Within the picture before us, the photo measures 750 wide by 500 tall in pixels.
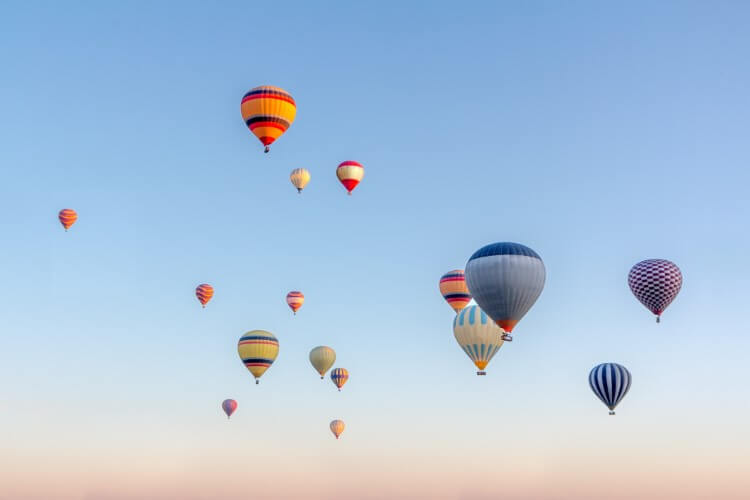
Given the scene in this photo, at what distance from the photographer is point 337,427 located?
84188 mm

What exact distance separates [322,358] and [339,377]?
2.35m

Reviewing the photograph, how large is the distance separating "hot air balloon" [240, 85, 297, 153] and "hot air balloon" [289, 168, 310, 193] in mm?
11662

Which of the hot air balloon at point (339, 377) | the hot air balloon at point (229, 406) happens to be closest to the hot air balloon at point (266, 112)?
the hot air balloon at point (339, 377)

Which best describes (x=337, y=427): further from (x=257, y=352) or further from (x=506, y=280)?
(x=506, y=280)

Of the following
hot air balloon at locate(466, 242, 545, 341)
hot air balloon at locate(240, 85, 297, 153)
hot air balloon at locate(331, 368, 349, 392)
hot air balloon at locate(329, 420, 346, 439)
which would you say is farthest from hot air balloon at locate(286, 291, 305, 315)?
hot air balloon at locate(466, 242, 545, 341)

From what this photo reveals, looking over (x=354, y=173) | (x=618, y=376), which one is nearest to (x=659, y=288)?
(x=618, y=376)

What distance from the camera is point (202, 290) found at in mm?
74000

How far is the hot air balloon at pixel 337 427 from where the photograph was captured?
8381 centimetres

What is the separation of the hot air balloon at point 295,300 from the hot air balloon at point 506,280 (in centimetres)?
3001

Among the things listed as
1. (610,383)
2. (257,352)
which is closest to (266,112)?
(257,352)

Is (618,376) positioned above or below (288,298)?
below

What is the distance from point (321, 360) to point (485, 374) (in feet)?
87.4

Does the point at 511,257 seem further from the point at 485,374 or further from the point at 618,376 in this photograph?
the point at 618,376

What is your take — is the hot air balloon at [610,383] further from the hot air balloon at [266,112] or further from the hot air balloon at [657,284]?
the hot air balloon at [266,112]
